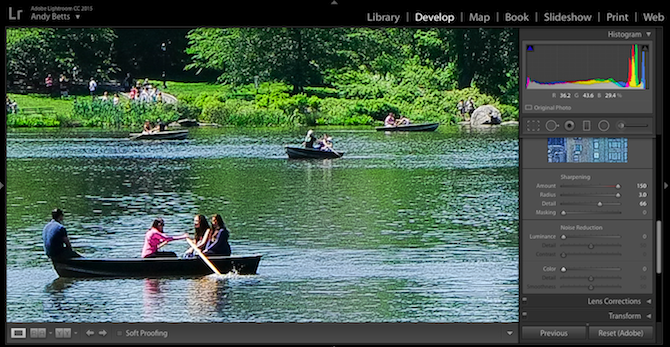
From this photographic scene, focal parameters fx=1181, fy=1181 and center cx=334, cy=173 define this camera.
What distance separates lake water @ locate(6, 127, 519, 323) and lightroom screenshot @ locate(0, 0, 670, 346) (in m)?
0.07

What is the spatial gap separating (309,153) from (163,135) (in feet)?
20.7

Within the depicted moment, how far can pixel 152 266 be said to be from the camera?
11.9 meters

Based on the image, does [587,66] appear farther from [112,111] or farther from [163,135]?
[163,135]

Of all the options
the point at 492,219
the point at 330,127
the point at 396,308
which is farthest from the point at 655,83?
the point at 330,127

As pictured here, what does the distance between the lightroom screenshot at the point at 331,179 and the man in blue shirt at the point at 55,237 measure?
0.06m

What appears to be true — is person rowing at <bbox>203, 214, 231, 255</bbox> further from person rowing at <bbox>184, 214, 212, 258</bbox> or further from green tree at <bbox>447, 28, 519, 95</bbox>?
green tree at <bbox>447, 28, 519, 95</bbox>

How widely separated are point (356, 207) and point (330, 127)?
4667 millimetres

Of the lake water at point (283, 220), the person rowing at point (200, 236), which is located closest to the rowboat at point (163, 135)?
the lake water at point (283, 220)

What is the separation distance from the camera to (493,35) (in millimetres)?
6363

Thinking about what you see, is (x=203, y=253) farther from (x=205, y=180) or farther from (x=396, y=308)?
(x=205, y=180)

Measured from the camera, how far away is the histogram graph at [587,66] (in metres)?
5.75
